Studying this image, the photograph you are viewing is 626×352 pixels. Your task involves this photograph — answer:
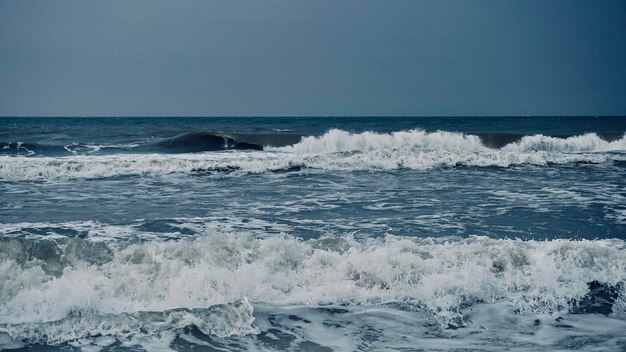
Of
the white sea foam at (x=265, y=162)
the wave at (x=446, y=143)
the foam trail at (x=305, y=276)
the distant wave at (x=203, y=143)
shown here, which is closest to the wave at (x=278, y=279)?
the foam trail at (x=305, y=276)

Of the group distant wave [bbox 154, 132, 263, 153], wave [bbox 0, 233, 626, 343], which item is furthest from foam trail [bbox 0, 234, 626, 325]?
distant wave [bbox 154, 132, 263, 153]

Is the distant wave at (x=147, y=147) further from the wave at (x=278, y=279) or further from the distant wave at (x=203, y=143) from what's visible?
the wave at (x=278, y=279)

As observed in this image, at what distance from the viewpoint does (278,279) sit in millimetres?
5555

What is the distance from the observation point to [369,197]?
11141 mm

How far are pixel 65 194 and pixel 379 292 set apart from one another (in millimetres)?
8765

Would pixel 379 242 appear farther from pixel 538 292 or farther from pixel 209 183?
pixel 209 183

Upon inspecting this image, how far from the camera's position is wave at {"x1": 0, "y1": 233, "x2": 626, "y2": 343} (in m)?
4.78

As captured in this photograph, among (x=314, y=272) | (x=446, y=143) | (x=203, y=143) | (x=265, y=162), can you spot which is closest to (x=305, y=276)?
(x=314, y=272)

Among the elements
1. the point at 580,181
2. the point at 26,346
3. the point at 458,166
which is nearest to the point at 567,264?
the point at 26,346

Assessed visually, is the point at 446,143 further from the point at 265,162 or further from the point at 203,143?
the point at 265,162

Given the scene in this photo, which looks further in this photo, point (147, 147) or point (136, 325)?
point (147, 147)

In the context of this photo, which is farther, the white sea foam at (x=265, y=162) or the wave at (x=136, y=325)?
the white sea foam at (x=265, y=162)

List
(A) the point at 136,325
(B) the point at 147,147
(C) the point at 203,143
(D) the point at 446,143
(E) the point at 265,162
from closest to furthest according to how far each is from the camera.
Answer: (A) the point at 136,325 → (E) the point at 265,162 → (B) the point at 147,147 → (C) the point at 203,143 → (D) the point at 446,143

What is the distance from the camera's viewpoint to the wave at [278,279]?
478cm
